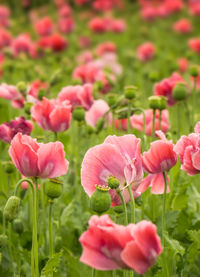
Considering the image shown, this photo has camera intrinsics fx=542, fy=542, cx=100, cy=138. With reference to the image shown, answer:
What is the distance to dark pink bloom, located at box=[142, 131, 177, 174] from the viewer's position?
1142 mm

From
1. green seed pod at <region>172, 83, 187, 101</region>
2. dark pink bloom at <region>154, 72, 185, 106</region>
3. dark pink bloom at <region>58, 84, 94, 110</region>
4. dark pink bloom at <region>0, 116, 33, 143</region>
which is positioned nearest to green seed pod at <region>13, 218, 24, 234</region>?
dark pink bloom at <region>0, 116, 33, 143</region>

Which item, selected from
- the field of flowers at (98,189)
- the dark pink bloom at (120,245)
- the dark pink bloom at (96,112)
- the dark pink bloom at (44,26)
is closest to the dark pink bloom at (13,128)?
the field of flowers at (98,189)

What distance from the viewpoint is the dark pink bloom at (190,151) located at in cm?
113

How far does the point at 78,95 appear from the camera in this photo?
190 centimetres

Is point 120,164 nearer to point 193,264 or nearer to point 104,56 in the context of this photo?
point 193,264

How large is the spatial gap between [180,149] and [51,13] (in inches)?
349

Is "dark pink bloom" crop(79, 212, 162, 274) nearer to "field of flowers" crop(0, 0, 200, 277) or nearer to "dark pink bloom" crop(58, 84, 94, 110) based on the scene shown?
"field of flowers" crop(0, 0, 200, 277)

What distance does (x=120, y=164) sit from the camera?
1090 mm

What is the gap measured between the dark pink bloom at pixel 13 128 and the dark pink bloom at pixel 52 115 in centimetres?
4

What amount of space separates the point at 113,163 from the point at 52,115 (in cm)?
→ 57

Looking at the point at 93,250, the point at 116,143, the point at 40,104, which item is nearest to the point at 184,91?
the point at 40,104

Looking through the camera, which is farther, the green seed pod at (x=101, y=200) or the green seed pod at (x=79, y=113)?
the green seed pod at (x=79, y=113)

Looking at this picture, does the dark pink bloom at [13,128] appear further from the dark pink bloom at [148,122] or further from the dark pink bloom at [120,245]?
the dark pink bloom at [120,245]

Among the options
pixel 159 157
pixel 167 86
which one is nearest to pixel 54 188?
pixel 159 157
